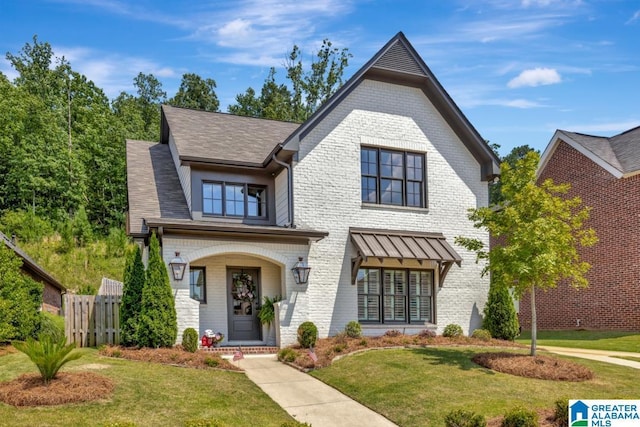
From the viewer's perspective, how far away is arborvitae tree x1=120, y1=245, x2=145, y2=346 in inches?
570

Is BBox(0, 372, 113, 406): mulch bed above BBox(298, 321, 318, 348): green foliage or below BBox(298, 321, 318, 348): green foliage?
above

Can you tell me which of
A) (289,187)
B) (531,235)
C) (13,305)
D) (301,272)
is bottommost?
(13,305)

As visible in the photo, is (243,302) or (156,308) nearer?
(156,308)

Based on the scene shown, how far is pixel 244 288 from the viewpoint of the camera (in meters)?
17.7

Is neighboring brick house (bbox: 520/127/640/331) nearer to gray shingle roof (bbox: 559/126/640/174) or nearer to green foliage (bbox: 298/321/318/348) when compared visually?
gray shingle roof (bbox: 559/126/640/174)

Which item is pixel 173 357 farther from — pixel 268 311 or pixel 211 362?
pixel 268 311

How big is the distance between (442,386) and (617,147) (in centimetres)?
1977

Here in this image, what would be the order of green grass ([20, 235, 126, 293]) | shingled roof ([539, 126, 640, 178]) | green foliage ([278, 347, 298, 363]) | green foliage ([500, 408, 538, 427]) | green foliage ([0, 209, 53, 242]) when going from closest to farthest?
green foliage ([500, 408, 538, 427]) < green foliage ([278, 347, 298, 363]) < shingled roof ([539, 126, 640, 178]) < green grass ([20, 235, 126, 293]) < green foliage ([0, 209, 53, 242])

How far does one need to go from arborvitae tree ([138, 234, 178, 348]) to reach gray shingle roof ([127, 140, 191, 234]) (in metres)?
1.82

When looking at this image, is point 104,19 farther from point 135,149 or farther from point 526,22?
point 526,22

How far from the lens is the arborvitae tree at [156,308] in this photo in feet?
46.7

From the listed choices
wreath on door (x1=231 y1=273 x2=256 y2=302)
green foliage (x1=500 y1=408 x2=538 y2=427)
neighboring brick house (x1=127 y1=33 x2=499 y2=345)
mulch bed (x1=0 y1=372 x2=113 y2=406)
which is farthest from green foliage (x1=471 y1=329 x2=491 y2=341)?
mulch bed (x1=0 y1=372 x2=113 y2=406)

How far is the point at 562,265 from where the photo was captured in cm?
1297

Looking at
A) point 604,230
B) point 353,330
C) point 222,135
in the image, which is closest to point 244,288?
point 353,330
